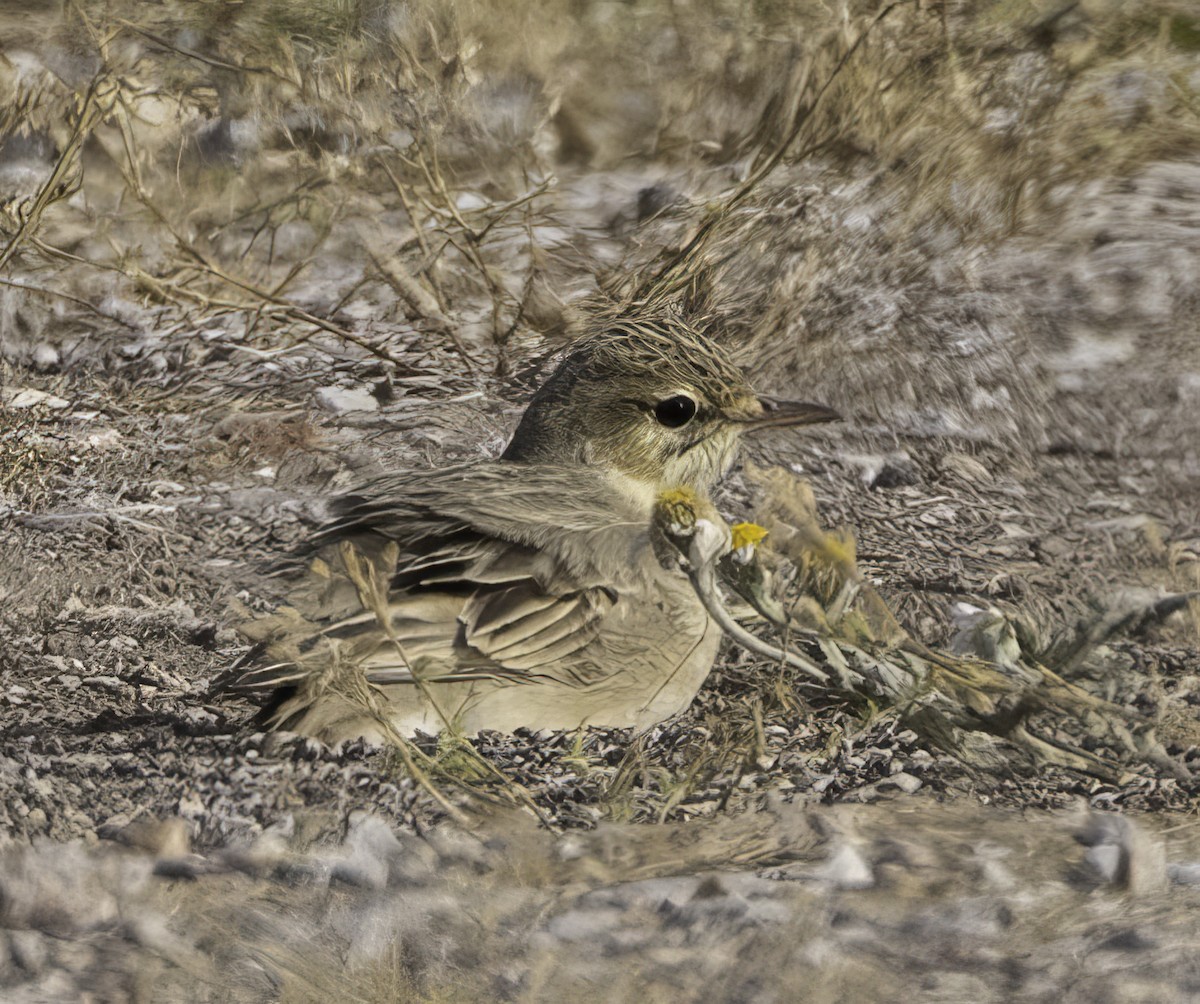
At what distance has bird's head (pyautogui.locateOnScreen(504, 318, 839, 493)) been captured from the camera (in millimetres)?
2393

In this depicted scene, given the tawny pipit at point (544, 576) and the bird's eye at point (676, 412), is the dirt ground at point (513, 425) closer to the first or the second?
the tawny pipit at point (544, 576)

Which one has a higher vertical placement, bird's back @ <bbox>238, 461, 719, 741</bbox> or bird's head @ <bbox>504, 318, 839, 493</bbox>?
bird's head @ <bbox>504, 318, 839, 493</bbox>

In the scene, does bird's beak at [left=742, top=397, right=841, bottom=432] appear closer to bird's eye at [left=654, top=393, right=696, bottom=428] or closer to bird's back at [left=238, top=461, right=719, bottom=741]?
bird's eye at [left=654, top=393, right=696, bottom=428]

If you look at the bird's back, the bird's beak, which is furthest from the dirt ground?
the bird's beak

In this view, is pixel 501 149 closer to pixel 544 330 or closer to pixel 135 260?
pixel 544 330

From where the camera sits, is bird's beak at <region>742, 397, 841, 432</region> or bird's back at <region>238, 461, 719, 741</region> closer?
bird's back at <region>238, 461, 719, 741</region>

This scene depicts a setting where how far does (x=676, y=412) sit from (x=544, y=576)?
36cm

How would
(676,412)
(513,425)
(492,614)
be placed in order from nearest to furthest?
(492,614) → (676,412) → (513,425)

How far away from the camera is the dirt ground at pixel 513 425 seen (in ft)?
7.91

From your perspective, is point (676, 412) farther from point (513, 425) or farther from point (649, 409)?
point (513, 425)

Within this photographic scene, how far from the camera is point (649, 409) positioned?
2.40 m

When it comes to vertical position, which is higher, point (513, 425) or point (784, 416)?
point (784, 416)

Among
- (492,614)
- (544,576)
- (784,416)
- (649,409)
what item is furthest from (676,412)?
(492,614)

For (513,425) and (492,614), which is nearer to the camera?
(492,614)
